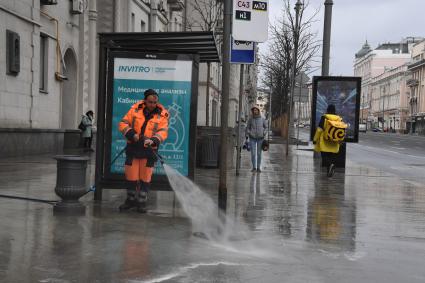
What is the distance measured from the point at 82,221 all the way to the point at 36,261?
6.04ft

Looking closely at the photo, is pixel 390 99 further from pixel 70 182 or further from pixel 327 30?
pixel 70 182

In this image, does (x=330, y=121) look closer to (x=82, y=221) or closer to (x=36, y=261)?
(x=82, y=221)

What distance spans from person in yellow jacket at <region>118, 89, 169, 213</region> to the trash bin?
22.7ft

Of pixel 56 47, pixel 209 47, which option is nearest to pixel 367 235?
pixel 209 47

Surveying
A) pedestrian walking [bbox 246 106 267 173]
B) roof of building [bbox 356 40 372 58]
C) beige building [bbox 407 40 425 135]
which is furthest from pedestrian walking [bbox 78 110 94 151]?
roof of building [bbox 356 40 372 58]

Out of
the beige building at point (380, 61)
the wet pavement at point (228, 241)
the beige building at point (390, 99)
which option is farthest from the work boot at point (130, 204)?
the beige building at point (380, 61)

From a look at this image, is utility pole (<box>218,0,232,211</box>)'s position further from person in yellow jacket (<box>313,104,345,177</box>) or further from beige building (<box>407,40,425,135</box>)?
beige building (<box>407,40,425,135</box>)

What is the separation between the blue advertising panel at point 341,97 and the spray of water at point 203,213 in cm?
857

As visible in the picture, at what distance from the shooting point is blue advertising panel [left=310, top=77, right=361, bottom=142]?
1755 cm

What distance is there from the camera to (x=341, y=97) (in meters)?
17.7

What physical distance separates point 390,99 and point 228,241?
137144mm

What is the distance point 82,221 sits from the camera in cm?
717

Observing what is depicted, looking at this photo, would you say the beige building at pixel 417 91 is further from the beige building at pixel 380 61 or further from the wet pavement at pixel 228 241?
the wet pavement at pixel 228 241

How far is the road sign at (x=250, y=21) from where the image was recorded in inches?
336
